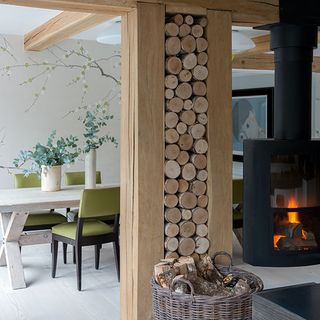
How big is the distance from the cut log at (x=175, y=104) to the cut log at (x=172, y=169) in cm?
29

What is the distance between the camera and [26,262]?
5246 millimetres

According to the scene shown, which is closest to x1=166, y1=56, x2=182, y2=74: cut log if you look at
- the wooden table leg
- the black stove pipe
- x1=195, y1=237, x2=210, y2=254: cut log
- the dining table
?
the black stove pipe

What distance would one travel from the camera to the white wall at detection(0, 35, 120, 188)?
19.0ft

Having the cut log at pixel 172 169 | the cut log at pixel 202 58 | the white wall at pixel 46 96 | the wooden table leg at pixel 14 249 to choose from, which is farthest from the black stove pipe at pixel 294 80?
the white wall at pixel 46 96

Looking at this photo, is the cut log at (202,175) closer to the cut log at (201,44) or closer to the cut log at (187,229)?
the cut log at (187,229)

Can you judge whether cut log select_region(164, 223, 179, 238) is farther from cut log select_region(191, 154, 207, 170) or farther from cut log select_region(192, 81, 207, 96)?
cut log select_region(192, 81, 207, 96)

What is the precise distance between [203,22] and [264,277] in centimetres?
251

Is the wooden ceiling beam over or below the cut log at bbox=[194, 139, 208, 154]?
over

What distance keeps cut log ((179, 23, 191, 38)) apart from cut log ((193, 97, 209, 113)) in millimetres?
358

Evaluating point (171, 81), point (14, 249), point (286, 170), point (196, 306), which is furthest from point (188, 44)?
point (14, 249)

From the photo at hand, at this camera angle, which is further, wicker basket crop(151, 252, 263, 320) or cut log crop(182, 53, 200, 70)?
cut log crop(182, 53, 200, 70)

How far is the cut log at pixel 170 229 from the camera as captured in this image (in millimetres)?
3137

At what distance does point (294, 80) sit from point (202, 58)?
0.53 metres

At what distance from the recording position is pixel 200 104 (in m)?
3.18
